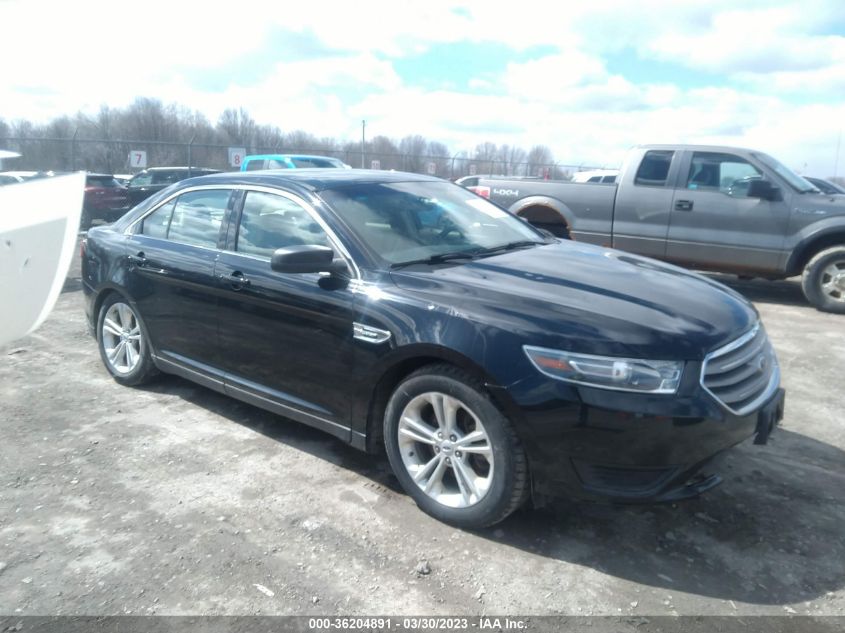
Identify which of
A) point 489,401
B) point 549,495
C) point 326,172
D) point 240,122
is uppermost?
point 240,122

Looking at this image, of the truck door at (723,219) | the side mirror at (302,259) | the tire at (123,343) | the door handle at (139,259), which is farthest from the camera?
the truck door at (723,219)

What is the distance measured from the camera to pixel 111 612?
8.86 ft

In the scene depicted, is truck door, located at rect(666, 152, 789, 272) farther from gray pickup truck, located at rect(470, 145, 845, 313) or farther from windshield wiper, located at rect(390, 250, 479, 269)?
windshield wiper, located at rect(390, 250, 479, 269)

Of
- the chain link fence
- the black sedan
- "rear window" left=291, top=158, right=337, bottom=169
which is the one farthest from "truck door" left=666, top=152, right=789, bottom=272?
the chain link fence

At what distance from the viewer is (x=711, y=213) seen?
8680 millimetres

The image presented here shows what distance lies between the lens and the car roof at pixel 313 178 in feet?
13.6

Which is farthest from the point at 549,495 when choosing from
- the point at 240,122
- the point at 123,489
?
the point at 240,122

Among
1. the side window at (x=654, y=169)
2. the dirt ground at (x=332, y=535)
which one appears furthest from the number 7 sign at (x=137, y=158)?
the dirt ground at (x=332, y=535)

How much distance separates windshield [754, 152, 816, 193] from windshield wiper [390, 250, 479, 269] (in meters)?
6.26

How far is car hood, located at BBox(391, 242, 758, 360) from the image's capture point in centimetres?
291

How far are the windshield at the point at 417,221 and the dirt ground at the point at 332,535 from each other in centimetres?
131

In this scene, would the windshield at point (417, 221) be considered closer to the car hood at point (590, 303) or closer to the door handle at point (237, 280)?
the car hood at point (590, 303)

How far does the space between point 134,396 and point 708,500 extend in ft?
12.9

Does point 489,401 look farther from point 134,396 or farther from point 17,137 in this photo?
point 17,137
